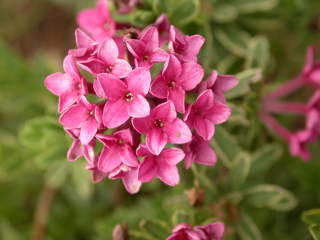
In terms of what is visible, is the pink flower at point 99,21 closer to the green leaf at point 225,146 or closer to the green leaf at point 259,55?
the green leaf at point 225,146

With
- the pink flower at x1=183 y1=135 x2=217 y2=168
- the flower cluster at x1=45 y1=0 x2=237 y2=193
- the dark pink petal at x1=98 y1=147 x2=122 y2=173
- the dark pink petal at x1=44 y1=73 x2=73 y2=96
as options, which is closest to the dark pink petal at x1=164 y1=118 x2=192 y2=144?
the flower cluster at x1=45 y1=0 x2=237 y2=193

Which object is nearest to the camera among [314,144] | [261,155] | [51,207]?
[261,155]

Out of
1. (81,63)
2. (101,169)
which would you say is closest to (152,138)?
(101,169)

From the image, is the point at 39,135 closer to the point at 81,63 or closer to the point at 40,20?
the point at 81,63

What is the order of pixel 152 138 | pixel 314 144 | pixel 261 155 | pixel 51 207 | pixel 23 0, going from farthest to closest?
pixel 23 0, pixel 51 207, pixel 314 144, pixel 261 155, pixel 152 138

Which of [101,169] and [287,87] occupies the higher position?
[101,169]

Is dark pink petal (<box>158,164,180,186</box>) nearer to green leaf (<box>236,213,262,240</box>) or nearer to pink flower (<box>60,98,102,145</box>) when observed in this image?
pink flower (<box>60,98,102,145</box>)

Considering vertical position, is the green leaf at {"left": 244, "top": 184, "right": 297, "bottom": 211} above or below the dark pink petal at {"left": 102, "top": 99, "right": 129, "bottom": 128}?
Result: below

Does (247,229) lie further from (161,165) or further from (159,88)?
(159,88)
